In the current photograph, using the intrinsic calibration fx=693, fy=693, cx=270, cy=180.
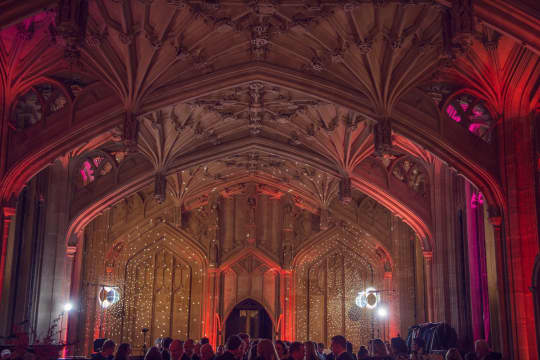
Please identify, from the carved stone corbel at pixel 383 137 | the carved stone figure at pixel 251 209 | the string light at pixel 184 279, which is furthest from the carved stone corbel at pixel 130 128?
the carved stone figure at pixel 251 209

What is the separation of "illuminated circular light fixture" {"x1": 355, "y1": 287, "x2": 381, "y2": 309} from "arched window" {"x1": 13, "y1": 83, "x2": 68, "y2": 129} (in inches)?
530

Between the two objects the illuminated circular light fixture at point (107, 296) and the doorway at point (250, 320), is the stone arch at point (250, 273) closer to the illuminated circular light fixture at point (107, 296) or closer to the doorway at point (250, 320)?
the doorway at point (250, 320)

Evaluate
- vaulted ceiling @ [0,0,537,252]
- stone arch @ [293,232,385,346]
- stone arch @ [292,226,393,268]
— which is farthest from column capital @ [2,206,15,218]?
stone arch @ [293,232,385,346]

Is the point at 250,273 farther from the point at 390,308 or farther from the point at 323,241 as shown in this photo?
the point at 390,308

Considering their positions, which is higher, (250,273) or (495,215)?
(495,215)

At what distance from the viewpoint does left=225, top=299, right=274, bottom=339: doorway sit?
27.0 meters

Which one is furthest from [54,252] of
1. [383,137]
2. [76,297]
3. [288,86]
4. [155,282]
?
[383,137]

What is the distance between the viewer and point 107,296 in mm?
25531

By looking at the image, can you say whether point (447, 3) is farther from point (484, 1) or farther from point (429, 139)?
point (429, 139)

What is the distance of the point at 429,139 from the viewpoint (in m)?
17.5

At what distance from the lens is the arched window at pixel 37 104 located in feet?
59.4

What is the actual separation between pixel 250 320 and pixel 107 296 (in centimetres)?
557

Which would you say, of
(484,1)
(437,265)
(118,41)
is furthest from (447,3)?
(437,265)

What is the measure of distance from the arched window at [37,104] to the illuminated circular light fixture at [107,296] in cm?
813
